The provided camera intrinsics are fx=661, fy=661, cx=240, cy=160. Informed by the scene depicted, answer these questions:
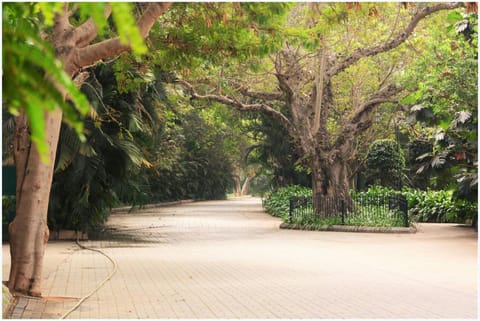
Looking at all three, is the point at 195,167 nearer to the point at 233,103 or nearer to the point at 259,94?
the point at 259,94

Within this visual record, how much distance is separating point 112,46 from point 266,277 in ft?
16.7

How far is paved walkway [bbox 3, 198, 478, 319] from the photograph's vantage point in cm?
830

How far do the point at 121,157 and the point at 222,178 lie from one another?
40701 mm

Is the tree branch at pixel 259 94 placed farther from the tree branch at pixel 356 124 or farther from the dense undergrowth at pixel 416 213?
the dense undergrowth at pixel 416 213

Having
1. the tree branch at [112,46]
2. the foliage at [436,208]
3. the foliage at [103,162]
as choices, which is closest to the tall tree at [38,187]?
the tree branch at [112,46]

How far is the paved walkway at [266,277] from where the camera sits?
327 inches

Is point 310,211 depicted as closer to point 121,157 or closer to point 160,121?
point 160,121

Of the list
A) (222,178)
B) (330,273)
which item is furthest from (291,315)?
(222,178)

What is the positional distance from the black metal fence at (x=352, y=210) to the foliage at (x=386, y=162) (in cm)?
996

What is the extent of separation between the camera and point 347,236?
21422mm

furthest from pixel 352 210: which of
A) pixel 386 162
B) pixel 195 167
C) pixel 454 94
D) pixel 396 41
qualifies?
pixel 195 167

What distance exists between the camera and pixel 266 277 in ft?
37.8

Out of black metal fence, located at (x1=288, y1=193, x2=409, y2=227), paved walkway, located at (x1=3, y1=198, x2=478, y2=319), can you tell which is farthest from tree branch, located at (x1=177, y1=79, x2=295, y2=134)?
paved walkway, located at (x1=3, y1=198, x2=478, y2=319)

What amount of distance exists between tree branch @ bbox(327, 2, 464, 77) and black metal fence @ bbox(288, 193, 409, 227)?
494 centimetres
